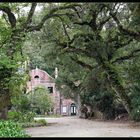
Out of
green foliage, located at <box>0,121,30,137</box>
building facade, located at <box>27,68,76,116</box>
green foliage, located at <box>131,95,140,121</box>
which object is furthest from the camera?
building facade, located at <box>27,68,76,116</box>

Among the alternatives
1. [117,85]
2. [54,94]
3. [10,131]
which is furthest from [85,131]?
[54,94]

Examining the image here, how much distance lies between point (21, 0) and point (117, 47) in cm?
852

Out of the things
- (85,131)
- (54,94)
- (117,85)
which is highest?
(54,94)

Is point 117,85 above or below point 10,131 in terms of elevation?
above

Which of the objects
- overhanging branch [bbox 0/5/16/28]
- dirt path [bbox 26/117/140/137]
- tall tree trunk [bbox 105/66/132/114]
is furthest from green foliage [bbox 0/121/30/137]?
tall tree trunk [bbox 105/66/132/114]

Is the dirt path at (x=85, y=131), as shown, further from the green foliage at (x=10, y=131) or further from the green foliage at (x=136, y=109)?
the green foliage at (x=136, y=109)

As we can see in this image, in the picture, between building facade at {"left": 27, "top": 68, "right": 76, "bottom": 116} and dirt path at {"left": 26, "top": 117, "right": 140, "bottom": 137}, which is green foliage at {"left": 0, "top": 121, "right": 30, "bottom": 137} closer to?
dirt path at {"left": 26, "top": 117, "right": 140, "bottom": 137}

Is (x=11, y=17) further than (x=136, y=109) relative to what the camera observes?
No

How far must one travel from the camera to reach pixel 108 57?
1034 inches

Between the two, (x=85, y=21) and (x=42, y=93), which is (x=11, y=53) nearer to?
(x=85, y=21)

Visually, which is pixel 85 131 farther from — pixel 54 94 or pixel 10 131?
pixel 54 94

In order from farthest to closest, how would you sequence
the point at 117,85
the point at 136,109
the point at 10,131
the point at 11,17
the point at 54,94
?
the point at 54,94
the point at 117,85
the point at 136,109
the point at 11,17
the point at 10,131

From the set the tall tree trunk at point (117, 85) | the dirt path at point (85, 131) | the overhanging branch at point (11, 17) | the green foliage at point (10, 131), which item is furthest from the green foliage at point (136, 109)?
the green foliage at point (10, 131)

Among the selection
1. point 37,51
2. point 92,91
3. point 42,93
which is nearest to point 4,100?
point 37,51
